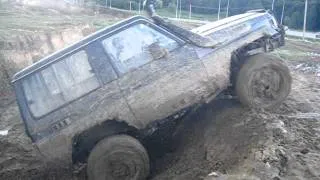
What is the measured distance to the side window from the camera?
278 inches

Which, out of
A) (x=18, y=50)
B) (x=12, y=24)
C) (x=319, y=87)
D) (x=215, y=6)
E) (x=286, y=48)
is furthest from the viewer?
(x=215, y=6)

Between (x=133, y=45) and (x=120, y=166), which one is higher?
(x=133, y=45)

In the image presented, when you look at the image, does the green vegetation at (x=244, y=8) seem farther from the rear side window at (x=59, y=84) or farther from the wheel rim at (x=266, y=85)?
the rear side window at (x=59, y=84)

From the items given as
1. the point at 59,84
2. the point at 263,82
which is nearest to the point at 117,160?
the point at 59,84

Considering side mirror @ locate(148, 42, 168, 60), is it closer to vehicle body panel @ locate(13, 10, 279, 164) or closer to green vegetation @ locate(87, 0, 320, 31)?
vehicle body panel @ locate(13, 10, 279, 164)

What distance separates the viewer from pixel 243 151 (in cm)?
654

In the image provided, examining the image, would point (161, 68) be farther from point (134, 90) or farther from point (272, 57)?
point (272, 57)

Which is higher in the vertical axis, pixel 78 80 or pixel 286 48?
pixel 78 80

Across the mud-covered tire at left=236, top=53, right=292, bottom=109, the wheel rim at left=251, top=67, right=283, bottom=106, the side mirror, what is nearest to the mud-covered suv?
the side mirror

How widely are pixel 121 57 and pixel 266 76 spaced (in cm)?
221

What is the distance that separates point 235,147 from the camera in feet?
22.4

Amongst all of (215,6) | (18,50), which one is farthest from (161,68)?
(215,6)

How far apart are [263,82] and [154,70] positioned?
1733mm

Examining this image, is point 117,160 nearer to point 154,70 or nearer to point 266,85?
point 154,70
